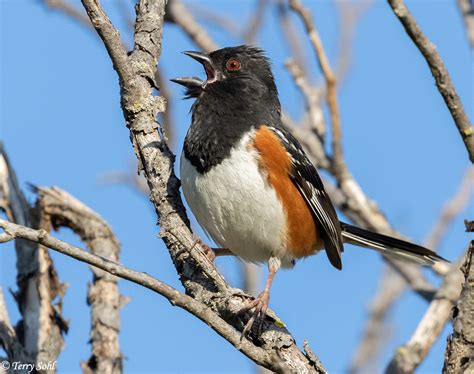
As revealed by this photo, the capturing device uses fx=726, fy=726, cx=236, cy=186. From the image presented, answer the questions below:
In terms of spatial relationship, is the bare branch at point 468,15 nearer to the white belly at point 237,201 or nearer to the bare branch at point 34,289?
the white belly at point 237,201

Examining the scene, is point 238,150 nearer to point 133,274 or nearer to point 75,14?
point 133,274

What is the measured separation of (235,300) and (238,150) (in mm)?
Answer: 936

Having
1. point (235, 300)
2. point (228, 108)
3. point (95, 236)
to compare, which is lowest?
point (235, 300)

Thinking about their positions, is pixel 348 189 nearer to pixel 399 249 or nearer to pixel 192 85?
pixel 399 249

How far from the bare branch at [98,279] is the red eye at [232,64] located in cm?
114

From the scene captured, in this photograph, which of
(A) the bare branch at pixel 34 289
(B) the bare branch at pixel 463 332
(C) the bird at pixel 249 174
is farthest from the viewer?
(C) the bird at pixel 249 174

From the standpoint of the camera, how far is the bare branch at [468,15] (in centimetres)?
398

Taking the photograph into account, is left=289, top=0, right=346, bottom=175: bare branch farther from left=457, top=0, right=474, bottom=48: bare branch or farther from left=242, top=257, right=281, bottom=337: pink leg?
left=242, top=257, right=281, bottom=337: pink leg

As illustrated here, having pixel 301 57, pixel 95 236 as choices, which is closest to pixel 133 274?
pixel 95 236

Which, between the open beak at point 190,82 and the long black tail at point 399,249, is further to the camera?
the long black tail at point 399,249

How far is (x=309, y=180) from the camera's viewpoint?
414 centimetres

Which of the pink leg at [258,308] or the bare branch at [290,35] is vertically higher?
the bare branch at [290,35]

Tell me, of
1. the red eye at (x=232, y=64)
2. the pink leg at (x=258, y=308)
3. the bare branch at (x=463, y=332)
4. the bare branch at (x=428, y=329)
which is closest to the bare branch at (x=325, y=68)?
the red eye at (x=232, y=64)

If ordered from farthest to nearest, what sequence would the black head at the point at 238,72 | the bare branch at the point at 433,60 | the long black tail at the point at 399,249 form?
the long black tail at the point at 399,249 < the black head at the point at 238,72 < the bare branch at the point at 433,60
